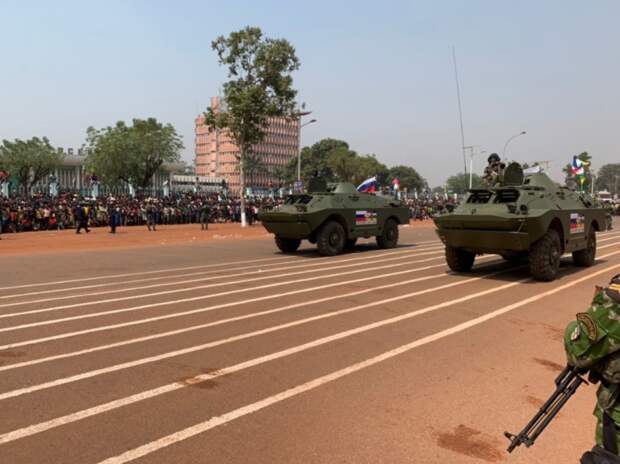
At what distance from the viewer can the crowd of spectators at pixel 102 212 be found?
25.1 m

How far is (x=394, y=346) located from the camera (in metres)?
5.68

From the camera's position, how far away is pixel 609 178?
509ft

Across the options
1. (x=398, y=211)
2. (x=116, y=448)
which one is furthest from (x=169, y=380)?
(x=398, y=211)

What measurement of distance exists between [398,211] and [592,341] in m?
15.1

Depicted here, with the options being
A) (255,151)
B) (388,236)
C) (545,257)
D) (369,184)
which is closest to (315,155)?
(255,151)

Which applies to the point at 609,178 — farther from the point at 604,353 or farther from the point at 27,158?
the point at 604,353

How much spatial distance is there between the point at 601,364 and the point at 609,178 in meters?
175

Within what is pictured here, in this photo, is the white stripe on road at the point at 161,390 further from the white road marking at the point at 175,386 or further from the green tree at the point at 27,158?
the green tree at the point at 27,158

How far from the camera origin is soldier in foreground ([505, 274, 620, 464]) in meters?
2.41

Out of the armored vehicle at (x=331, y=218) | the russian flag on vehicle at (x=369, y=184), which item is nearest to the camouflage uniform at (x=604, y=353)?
the armored vehicle at (x=331, y=218)

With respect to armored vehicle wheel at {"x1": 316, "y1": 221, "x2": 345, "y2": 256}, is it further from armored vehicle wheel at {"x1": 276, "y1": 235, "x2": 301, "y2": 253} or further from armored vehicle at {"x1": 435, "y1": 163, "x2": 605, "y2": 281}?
armored vehicle at {"x1": 435, "y1": 163, "x2": 605, "y2": 281}

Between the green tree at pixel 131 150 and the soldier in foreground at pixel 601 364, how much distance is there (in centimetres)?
4702

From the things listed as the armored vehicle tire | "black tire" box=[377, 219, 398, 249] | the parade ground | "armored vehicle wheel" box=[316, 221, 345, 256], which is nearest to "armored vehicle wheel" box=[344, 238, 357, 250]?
"black tire" box=[377, 219, 398, 249]

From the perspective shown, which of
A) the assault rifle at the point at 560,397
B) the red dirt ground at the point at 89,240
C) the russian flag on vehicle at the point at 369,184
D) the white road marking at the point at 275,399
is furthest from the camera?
the russian flag on vehicle at the point at 369,184
